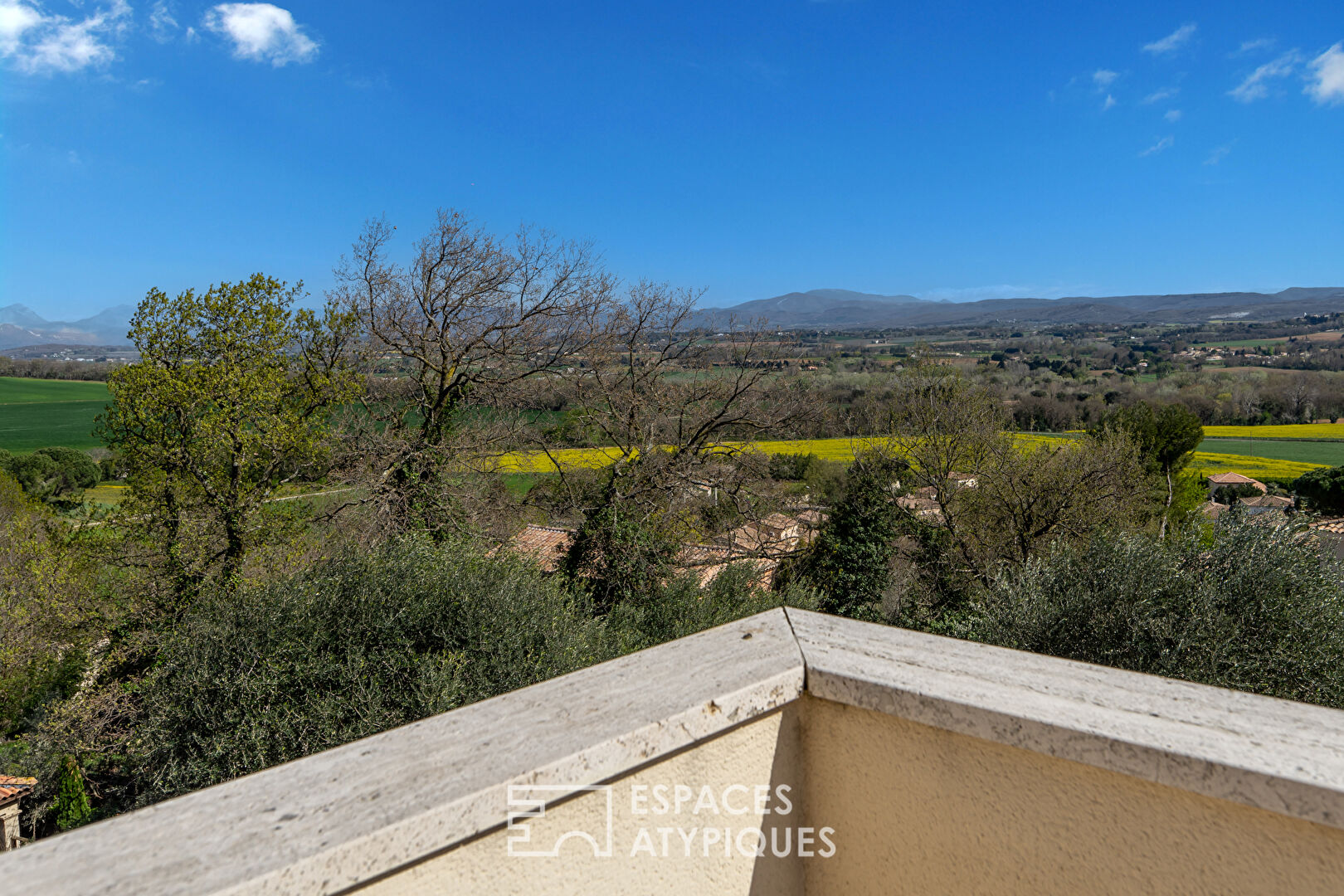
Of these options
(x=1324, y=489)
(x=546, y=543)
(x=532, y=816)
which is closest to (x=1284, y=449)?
(x=1324, y=489)

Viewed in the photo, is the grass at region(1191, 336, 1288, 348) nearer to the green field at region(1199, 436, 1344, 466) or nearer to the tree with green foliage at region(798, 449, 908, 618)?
the green field at region(1199, 436, 1344, 466)

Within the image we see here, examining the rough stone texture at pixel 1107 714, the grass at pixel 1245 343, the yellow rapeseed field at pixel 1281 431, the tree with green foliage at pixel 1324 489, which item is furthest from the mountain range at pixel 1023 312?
the rough stone texture at pixel 1107 714

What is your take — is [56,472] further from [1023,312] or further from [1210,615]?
[1023,312]

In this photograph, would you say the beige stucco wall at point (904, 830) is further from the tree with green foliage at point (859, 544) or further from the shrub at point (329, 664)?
the tree with green foliage at point (859, 544)

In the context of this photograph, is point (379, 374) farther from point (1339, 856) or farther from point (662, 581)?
point (1339, 856)

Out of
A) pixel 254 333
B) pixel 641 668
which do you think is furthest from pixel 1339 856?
pixel 254 333

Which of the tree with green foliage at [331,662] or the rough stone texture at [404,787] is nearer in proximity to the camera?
the rough stone texture at [404,787]

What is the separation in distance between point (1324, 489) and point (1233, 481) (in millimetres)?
3312

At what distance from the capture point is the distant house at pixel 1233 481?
28125 millimetres

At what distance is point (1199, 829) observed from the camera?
110 centimetres

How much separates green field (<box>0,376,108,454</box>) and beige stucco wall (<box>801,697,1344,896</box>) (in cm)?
3995

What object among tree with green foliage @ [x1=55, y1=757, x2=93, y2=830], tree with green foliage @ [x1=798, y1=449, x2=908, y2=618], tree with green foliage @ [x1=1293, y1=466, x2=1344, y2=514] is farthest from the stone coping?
tree with green foliage @ [x1=1293, y1=466, x2=1344, y2=514]

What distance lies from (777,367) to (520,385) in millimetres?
5848

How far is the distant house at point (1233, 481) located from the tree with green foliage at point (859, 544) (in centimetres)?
2055
